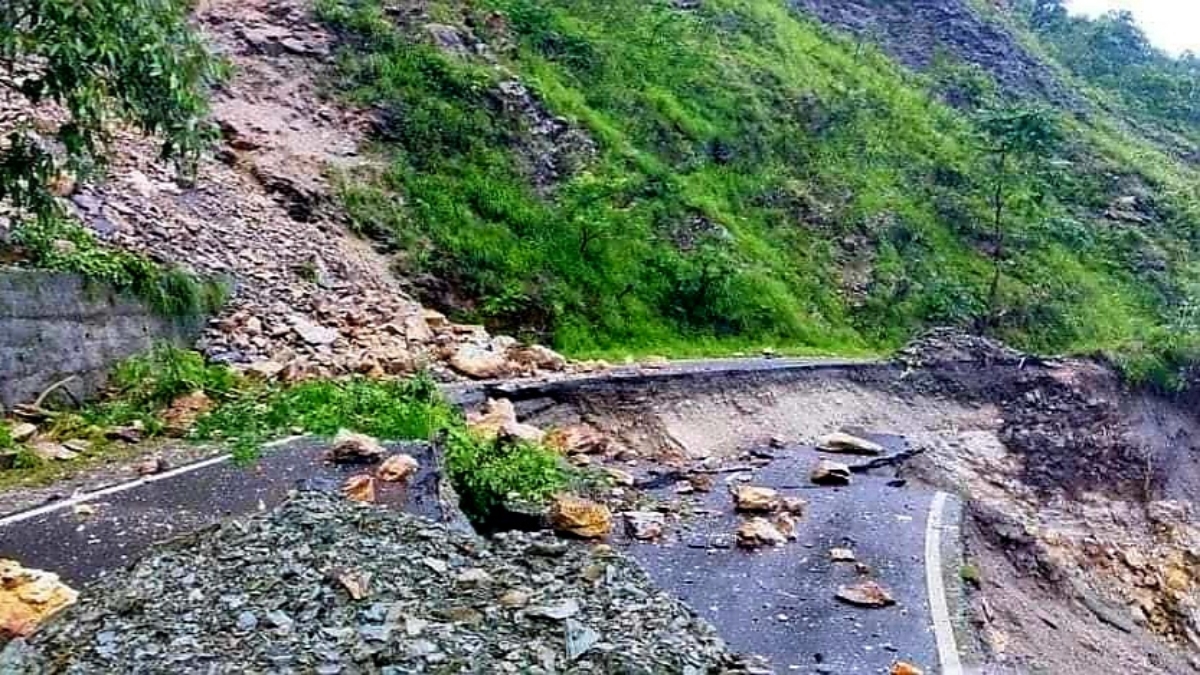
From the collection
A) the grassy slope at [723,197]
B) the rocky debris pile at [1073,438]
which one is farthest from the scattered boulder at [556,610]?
the rocky debris pile at [1073,438]

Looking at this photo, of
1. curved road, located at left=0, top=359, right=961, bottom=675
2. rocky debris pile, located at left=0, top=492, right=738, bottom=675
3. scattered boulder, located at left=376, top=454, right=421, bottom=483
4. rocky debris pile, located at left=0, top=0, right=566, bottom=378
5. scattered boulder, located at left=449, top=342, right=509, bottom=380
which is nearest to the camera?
Answer: rocky debris pile, located at left=0, top=492, right=738, bottom=675

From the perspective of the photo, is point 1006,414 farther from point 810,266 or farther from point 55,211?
point 55,211

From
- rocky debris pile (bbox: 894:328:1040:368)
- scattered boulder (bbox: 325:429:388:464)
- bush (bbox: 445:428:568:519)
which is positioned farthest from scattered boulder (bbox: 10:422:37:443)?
rocky debris pile (bbox: 894:328:1040:368)

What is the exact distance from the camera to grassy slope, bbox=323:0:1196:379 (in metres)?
20.6

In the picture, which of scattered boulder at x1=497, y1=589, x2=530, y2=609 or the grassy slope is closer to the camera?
scattered boulder at x1=497, y1=589, x2=530, y2=609

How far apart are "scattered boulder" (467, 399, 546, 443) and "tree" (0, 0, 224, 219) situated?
163 inches

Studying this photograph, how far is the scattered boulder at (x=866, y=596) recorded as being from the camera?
8.22 metres

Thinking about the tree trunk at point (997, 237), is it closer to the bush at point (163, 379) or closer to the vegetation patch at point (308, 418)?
the vegetation patch at point (308, 418)

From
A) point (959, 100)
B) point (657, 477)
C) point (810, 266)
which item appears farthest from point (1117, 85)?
point (657, 477)

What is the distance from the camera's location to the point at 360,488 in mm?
8438

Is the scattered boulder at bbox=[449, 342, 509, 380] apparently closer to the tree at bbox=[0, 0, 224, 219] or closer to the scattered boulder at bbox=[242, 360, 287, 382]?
the scattered boulder at bbox=[242, 360, 287, 382]

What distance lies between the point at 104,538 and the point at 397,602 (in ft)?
8.70

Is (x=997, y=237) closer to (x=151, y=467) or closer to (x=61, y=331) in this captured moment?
(x=61, y=331)

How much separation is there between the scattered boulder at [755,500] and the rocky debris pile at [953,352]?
1213 cm
